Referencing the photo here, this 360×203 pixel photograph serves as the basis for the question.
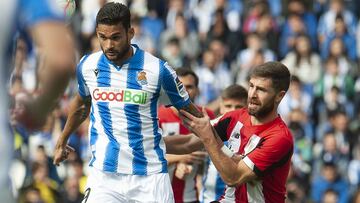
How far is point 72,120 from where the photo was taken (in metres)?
7.97

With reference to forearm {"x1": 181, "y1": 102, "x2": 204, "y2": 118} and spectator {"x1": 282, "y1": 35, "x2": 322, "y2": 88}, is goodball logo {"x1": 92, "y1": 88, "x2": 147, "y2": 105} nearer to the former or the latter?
forearm {"x1": 181, "y1": 102, "x2": 204, "y2": 118}

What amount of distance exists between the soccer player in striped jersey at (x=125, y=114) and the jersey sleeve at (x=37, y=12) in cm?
345

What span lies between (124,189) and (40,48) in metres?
3.79

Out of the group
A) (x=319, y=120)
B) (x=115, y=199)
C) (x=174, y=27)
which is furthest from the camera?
(x=174, y=27)

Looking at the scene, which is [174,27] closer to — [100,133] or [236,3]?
[236,3]

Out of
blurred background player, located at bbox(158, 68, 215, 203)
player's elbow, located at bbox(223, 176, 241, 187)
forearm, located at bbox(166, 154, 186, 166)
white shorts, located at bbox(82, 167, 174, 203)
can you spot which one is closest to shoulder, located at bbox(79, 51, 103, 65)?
white shorts, located at bbox(82, 167, 174, 203)

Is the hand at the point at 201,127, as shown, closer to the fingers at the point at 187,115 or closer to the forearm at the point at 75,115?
the fingers at the point at 187,115

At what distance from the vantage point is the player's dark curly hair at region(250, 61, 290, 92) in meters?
7.61

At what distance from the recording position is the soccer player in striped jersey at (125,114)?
7523 mm

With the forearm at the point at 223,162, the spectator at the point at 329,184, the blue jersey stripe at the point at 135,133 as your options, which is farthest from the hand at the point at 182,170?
the spectator at the point at 329,184

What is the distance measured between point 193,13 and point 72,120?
1176 centimetres

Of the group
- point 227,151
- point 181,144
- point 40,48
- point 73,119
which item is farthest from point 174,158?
point 40,48

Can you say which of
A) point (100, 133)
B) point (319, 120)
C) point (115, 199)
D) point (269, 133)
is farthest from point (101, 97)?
point (319, 120)

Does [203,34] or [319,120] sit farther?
[203,34]
